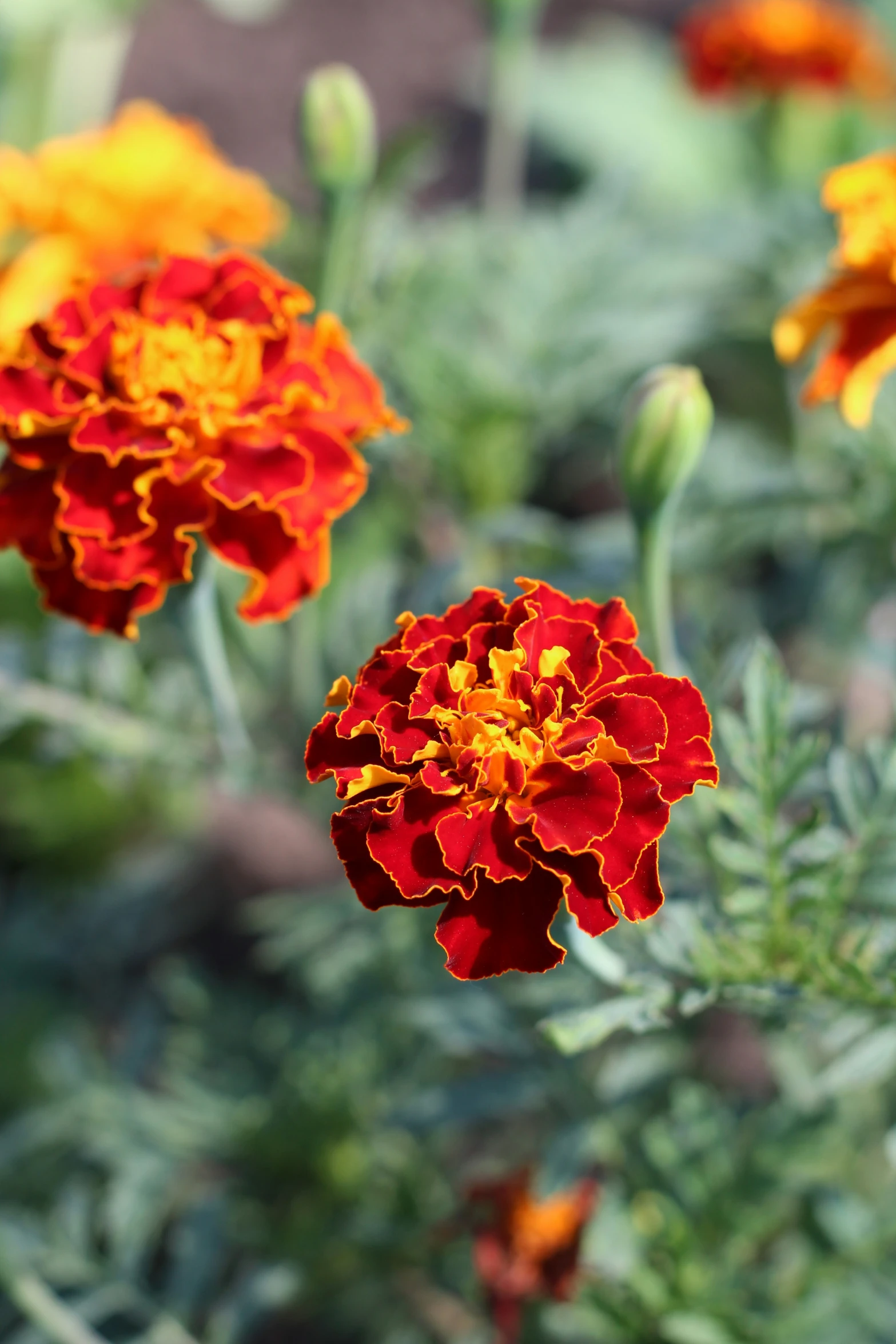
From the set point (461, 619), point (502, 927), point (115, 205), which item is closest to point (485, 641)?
point (461, 619)

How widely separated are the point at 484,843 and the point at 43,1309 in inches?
23.6

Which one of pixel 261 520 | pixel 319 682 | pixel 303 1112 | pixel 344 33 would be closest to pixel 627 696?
pixel 261 520

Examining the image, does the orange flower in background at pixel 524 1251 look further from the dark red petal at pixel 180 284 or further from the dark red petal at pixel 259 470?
the dark red petal at pixel 180 284

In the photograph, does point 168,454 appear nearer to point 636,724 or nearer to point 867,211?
point 636,724

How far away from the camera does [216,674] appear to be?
831 mm

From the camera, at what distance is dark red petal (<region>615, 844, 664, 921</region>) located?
1.78ft

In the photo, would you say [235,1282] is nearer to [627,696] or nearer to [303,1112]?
[303,1112]

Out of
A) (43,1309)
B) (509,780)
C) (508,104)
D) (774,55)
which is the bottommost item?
(43,1309)

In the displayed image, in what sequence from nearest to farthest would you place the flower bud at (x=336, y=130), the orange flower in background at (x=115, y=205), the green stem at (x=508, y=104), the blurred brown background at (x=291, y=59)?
the flower bud at (x=336, y=130) → the orange flower in background at (x=115, y=205) → the green stem at (x=508, y=104) → the blurred brown background at (x=291, y=59)

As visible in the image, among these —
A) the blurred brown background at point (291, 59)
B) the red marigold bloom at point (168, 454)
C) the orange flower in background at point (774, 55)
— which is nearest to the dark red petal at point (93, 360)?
the red marigold bloom at point (168, 454)

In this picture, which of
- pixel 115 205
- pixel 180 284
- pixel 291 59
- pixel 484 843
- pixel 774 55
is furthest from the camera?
pixel 291 59

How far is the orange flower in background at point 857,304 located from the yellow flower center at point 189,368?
0.34m

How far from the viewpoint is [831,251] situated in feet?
4.07

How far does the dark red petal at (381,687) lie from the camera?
57 cm
